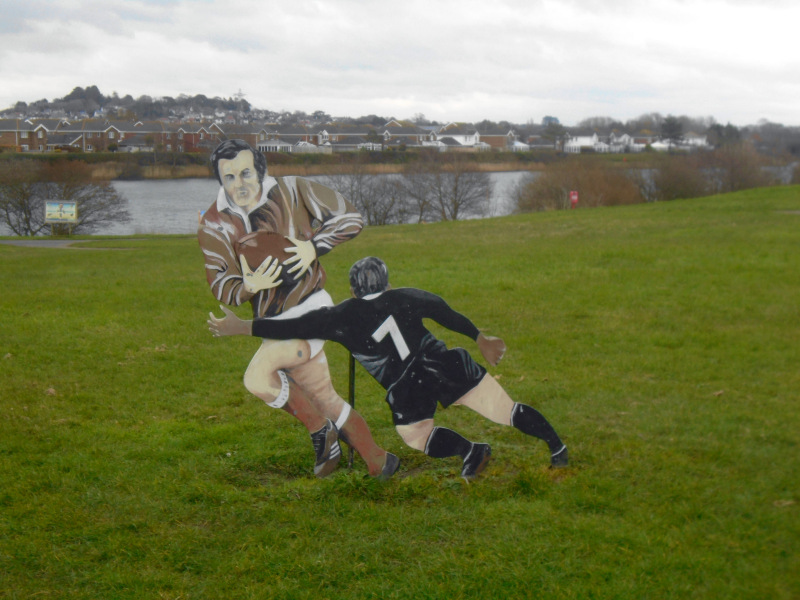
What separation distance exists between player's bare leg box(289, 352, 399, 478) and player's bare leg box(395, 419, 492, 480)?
0.23 m

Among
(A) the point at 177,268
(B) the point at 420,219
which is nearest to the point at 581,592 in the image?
(A) the point at 177,268

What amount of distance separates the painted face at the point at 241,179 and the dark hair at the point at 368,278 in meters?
0.92

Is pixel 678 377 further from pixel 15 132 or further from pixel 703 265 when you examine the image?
pixel 15 132

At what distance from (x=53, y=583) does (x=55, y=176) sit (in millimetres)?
40518

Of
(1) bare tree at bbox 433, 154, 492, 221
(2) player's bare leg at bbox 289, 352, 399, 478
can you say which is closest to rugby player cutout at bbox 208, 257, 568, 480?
(2) player's bare leg at bbox 289, 352, 399, 478

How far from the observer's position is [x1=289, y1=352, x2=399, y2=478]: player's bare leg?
5.50 m

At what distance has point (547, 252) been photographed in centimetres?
1752

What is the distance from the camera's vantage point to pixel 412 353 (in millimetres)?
5367

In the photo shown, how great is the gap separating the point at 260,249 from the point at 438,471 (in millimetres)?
2212

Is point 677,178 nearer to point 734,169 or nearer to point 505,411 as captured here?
point 734,169

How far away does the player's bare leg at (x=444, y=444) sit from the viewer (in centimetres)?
546

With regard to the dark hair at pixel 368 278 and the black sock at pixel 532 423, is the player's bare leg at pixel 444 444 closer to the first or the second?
the black sock at pixel 532 423

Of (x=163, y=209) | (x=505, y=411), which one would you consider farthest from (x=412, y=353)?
(x=163, y=209)

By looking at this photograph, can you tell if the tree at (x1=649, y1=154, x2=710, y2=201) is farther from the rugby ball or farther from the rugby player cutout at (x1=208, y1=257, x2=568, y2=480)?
the rugby ball
